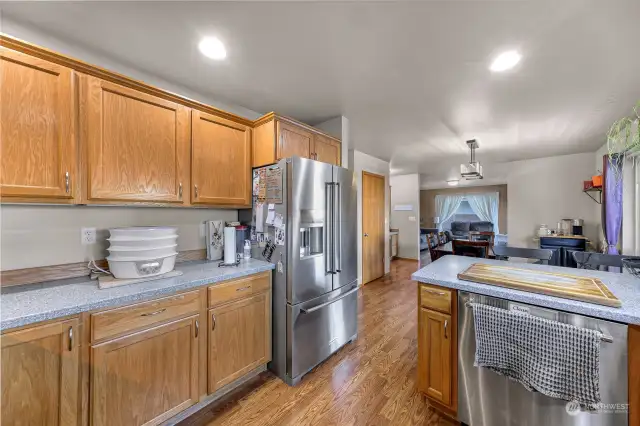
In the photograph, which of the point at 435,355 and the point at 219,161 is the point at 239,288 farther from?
the point at 435,355

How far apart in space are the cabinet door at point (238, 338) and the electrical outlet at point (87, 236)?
99cm

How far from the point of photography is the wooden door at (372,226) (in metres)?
4.48

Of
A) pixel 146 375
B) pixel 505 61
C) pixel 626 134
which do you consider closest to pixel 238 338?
pixel 146 375

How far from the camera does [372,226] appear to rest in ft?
15.4

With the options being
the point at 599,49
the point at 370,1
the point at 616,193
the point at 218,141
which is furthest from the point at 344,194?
the point at 616,193

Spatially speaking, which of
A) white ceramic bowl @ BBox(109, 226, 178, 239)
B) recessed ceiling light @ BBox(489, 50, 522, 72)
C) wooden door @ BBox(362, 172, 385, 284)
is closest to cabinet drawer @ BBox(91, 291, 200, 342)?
white ceramic bowl @ BBox(109, 226, 178, 239)

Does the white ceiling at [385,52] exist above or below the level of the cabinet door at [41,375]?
above

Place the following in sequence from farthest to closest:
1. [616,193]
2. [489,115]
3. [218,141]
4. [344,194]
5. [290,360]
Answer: [616,193] → [489,115] → [344,194] → [218,141] → [290,360]

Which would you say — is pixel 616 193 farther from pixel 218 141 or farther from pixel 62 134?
pixel 62 134

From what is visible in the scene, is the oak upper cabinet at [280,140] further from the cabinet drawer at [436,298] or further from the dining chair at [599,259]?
the dining chair at [599,259]

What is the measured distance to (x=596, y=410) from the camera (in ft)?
3.58

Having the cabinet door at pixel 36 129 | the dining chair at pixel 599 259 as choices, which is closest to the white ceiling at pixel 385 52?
the cabinet door at pixel 36 129

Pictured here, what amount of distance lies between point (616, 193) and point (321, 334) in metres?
4.29

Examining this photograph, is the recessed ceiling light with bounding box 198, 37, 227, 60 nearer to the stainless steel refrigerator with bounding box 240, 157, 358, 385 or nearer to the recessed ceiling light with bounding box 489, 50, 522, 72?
the stainless steel refrigerator with bounding box 240, 157, 358, 385
